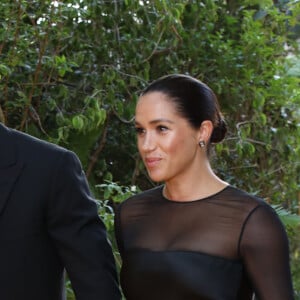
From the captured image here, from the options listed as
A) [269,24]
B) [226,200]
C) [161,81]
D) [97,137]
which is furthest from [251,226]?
[269,24]

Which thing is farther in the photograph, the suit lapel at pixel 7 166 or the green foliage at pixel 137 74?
the green foliage at pixel 137 74

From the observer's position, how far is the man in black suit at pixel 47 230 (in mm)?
2643

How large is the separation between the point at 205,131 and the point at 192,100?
0.11m

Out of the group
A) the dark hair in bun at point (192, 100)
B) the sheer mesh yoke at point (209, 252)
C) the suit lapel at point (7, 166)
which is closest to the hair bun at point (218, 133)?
the dark hair in bun at point (192, 100)

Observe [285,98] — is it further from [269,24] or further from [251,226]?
[251,226]

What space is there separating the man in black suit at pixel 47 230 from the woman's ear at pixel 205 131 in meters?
0.46

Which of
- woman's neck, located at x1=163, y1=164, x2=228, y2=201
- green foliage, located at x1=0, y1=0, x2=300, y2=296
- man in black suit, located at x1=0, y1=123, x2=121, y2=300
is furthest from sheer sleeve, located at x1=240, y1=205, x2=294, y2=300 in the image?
green foliage, located at x1=0, y1=0, x2=300, y2=296

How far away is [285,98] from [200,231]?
3135 mm

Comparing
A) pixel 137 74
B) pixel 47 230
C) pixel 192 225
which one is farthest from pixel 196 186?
pixel 137 74

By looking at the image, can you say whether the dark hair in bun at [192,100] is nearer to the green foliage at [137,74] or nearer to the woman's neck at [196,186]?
the woman's neck at [196,186]

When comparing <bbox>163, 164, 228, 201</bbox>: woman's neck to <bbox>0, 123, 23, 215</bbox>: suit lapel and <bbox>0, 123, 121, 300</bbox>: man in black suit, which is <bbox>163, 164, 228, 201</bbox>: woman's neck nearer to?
<bbox>0, 123, 121, 300</bbox>: man in black suit

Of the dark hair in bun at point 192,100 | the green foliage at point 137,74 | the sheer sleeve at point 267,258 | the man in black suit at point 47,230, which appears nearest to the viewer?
the man in black suit at point 47,230

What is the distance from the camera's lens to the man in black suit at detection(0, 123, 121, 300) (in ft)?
8.67

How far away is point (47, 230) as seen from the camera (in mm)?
2678
